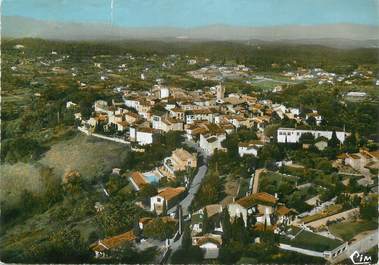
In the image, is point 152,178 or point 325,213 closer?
point 325,213

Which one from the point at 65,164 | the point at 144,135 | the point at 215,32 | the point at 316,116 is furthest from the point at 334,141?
the point at 65,164

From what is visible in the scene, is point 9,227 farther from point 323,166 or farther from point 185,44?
point 323,166

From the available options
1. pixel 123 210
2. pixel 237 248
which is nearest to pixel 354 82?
pixel 237 248

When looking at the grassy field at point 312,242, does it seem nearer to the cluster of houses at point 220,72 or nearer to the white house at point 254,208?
the white house at point 254,208

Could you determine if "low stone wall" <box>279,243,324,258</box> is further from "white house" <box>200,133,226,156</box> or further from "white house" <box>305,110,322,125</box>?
"white house" <box>305,110,322,125</box>

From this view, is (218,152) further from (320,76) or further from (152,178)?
(320,76)

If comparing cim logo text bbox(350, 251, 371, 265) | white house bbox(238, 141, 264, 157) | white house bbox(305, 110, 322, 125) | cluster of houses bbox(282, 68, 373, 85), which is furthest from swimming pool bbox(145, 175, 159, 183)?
cim logo text bbox(350, 251, 371, 265)
